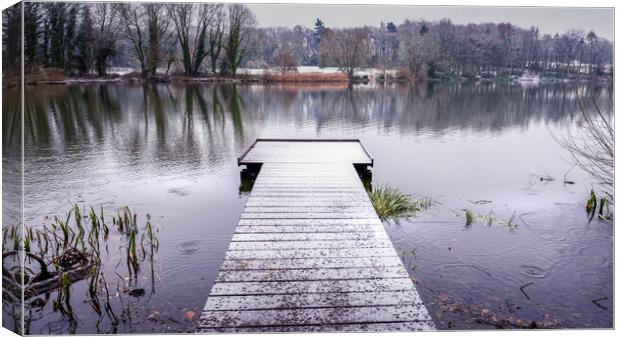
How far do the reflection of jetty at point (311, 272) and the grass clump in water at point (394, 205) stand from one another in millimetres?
546

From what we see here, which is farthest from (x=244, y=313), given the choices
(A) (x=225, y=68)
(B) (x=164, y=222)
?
(A) (x=225, y=68)

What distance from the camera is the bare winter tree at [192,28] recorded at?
12.2m

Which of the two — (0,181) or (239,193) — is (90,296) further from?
(239,193)

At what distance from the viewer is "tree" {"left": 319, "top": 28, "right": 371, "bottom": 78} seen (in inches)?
711

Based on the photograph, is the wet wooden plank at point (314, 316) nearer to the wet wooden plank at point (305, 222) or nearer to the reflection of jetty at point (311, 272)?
the reflection of jetty at point (311, 272)

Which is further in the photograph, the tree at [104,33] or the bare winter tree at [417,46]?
the bare winter tree at [417,46]

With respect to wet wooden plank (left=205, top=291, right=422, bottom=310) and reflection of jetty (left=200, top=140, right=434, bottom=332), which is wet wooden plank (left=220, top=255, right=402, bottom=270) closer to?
reflection of jetty (left=200, top=140, right=434, bottom=332)

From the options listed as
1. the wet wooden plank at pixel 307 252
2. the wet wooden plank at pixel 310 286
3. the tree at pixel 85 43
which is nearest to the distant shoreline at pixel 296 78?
the tree at pixel 85 43

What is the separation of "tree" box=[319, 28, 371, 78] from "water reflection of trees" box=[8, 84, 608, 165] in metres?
1.86

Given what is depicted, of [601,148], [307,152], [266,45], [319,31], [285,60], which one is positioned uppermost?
[319,31]

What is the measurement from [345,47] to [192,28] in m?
5.14

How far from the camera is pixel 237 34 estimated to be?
18906mm

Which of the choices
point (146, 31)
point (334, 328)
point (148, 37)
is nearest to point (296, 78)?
point (148, 37)

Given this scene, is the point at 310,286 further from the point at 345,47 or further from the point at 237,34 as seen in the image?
the point at 237,34
